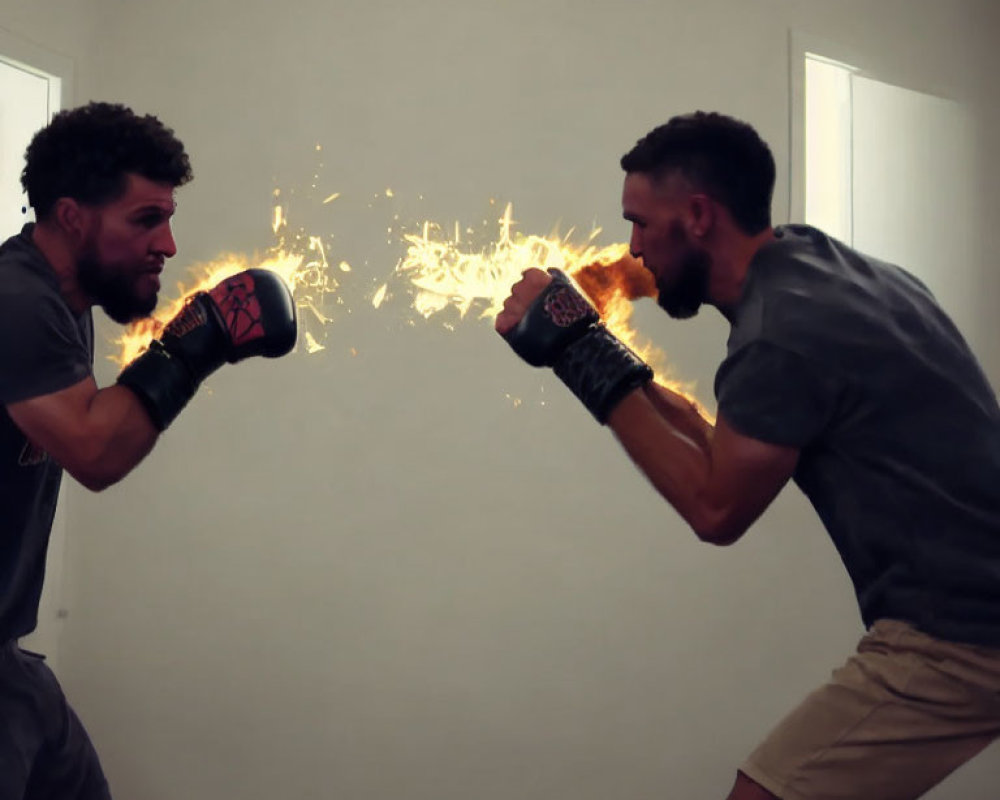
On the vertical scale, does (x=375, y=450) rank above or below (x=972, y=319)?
below

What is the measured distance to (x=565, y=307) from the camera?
194cm

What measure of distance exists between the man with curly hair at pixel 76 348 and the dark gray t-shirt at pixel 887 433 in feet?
2.69

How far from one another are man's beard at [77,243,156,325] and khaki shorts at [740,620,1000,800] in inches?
46.6

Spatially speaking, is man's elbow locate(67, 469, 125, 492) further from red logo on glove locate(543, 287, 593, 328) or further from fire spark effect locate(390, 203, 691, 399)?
fire spark effect locate(390, 203, 691, 399)

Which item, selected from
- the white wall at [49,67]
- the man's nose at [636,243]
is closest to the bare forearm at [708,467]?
the man's nose at [636,243]

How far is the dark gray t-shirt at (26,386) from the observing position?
1690 millimetres

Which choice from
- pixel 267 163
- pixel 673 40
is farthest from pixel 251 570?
pixel 673 40

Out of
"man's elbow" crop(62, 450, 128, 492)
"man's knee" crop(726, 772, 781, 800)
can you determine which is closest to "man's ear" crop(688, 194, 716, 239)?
"man's knee" crop(726, 772, 781, 800)

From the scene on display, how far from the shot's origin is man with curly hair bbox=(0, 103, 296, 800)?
170cm

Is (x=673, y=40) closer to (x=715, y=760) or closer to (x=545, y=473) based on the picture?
(x=545, y=473)

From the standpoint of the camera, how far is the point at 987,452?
1591mm

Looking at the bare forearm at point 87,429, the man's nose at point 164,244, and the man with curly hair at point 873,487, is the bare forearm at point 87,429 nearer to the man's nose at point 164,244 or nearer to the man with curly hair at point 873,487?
the man's nose at point 164,244

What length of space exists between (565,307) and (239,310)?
0.53m

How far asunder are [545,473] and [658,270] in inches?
52.2
